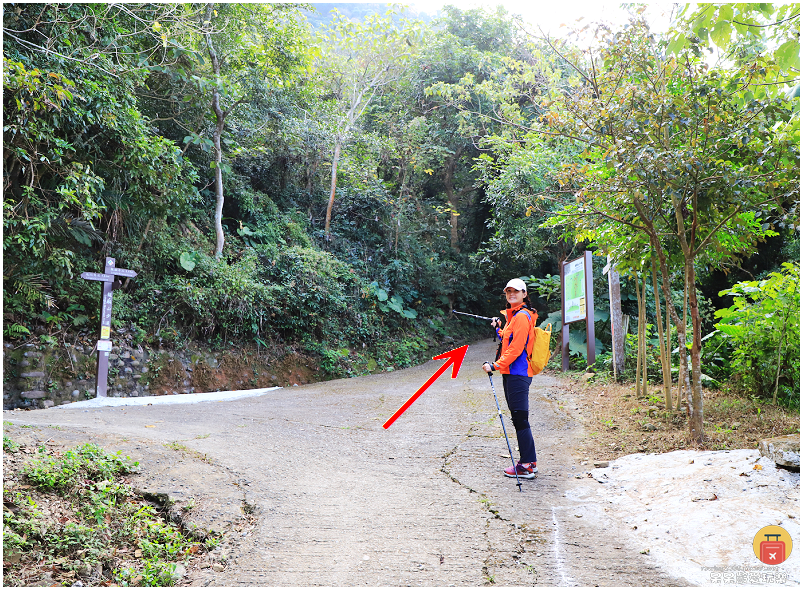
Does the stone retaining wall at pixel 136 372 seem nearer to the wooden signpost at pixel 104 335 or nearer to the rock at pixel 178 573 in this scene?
the wooden signpost at pixel 104 335

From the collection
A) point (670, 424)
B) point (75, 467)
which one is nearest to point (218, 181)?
point (75, 467)

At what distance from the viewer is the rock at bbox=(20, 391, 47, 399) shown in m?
8.73

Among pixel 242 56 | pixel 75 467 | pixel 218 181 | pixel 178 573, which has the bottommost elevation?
pixel 178 573

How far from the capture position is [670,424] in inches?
232

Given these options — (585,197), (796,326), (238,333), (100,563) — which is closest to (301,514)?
(100,563)

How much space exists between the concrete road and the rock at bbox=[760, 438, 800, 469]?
128cm

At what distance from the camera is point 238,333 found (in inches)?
465

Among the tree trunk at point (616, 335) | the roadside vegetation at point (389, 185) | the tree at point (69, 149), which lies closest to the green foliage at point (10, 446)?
the roadside vegetation at point (389, 185)

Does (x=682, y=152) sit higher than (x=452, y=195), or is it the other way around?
(x=452, y=195)

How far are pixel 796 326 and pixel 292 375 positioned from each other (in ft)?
31.7

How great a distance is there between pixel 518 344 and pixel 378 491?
67.5 inches

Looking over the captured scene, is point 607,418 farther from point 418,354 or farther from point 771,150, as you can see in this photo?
point 418,354

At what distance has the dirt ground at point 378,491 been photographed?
9.87 ft

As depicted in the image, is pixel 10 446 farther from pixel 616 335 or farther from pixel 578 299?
pixel 578 299
